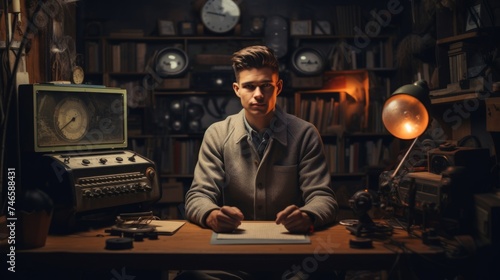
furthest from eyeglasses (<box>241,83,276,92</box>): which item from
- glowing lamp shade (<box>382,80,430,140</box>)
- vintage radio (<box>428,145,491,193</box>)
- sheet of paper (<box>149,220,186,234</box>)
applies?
vintage radio (<box>428,145,491,193</box>)

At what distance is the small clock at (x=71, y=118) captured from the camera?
2.01m

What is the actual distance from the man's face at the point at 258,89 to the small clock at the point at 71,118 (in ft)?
1.91

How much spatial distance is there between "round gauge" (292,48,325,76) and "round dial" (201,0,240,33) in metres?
0.71

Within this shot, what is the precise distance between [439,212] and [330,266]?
0.43 meters

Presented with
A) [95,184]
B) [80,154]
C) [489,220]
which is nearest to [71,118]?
[80,154]

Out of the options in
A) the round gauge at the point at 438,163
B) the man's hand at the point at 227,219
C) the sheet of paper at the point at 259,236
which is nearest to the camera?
the sheet of paper at the point at 259,236

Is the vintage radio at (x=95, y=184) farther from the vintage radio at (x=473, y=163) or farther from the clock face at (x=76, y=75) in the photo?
the vintage radio at (x=473, y=163)

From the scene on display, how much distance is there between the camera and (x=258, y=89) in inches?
82.4

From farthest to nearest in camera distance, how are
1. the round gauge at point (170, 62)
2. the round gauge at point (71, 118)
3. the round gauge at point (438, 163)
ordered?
the round gauge at point (170, 62) → the round gauge at point (71, 118) → the round gauge at point (438, 163)

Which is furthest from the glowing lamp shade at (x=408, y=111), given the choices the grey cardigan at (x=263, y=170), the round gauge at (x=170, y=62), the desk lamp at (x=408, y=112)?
the round gauge at (x=170, y=62)

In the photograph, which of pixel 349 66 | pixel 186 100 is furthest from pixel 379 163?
pixel 186 100

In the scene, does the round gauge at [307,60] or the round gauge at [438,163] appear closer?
the round gauge at [438,163]

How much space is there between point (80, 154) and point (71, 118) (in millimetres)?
154

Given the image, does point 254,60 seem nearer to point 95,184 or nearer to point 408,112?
point 408,112
